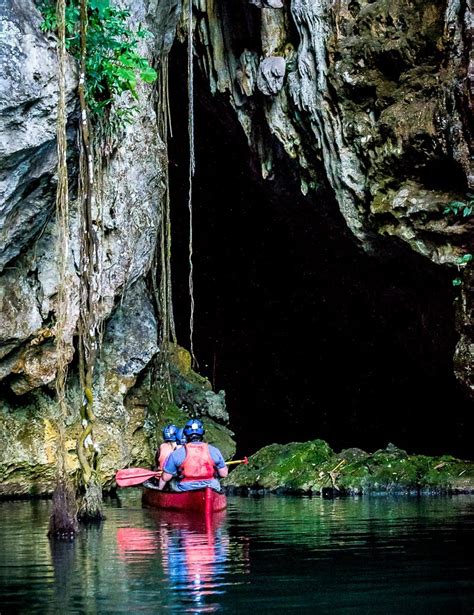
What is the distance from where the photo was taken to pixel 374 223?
1608cm

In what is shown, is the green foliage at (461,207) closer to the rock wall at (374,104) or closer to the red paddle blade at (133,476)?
the rock wall at (374,104)

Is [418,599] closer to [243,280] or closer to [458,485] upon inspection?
[458,485]

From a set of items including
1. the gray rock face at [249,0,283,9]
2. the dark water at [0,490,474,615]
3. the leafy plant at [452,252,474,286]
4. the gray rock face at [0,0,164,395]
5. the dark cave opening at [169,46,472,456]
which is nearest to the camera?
the dark water at [0,490,474,615]

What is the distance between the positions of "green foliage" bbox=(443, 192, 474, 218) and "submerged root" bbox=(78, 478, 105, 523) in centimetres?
673

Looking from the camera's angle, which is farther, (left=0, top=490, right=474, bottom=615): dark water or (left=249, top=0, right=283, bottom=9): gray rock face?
(left=249, top=0, right=283, bottom=9): gray rock face

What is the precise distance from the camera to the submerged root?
35.7 ft

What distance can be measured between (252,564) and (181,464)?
5519 mm

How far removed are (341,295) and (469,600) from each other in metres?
16.4

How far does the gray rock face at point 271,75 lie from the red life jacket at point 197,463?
6.49 meters

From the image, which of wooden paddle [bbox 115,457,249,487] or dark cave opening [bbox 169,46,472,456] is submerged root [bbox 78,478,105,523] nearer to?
wooden paddle [bbox 115,457,249,487]

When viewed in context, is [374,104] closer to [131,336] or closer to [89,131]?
[89,131]

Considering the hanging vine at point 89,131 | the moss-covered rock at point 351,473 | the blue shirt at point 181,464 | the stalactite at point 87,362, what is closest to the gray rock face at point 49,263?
the hanging vine at point 89,131

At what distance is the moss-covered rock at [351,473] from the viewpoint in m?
15.5

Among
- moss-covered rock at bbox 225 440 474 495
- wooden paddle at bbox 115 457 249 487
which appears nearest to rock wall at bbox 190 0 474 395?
moss-covered rock at bbox 225 440 474 495
